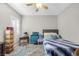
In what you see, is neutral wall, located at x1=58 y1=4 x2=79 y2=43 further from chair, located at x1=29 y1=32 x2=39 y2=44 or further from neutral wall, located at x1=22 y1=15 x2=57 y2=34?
chair, located at x1=29 y1=32 x2=39 y2=44

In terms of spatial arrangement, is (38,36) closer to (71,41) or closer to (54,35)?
(54,35)

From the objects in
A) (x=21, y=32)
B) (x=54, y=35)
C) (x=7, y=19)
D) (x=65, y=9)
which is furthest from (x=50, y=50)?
(x=7, y=19)

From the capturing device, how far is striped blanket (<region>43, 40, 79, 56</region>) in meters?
1.36

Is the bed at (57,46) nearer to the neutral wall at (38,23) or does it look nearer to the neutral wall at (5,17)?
the neutral wall at (38,23)

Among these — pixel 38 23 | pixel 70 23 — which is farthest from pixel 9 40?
pixel 70 23

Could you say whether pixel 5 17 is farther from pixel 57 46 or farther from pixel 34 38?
pixel 57 46

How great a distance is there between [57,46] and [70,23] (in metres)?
0.38

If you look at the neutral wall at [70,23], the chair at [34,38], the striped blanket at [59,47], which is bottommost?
the striped blanket at [59,47]


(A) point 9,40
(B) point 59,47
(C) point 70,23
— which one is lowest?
A: (B) point 59,47

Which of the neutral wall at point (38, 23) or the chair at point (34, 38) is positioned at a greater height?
the neutral wall at point (38, 23)

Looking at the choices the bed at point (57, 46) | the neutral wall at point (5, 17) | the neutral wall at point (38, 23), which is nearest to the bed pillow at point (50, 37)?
the bed at point (57, 46)

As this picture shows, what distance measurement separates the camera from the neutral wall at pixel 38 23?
149 cm

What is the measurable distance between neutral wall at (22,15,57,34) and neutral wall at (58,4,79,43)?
108mm

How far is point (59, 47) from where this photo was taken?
1461 millimetres
